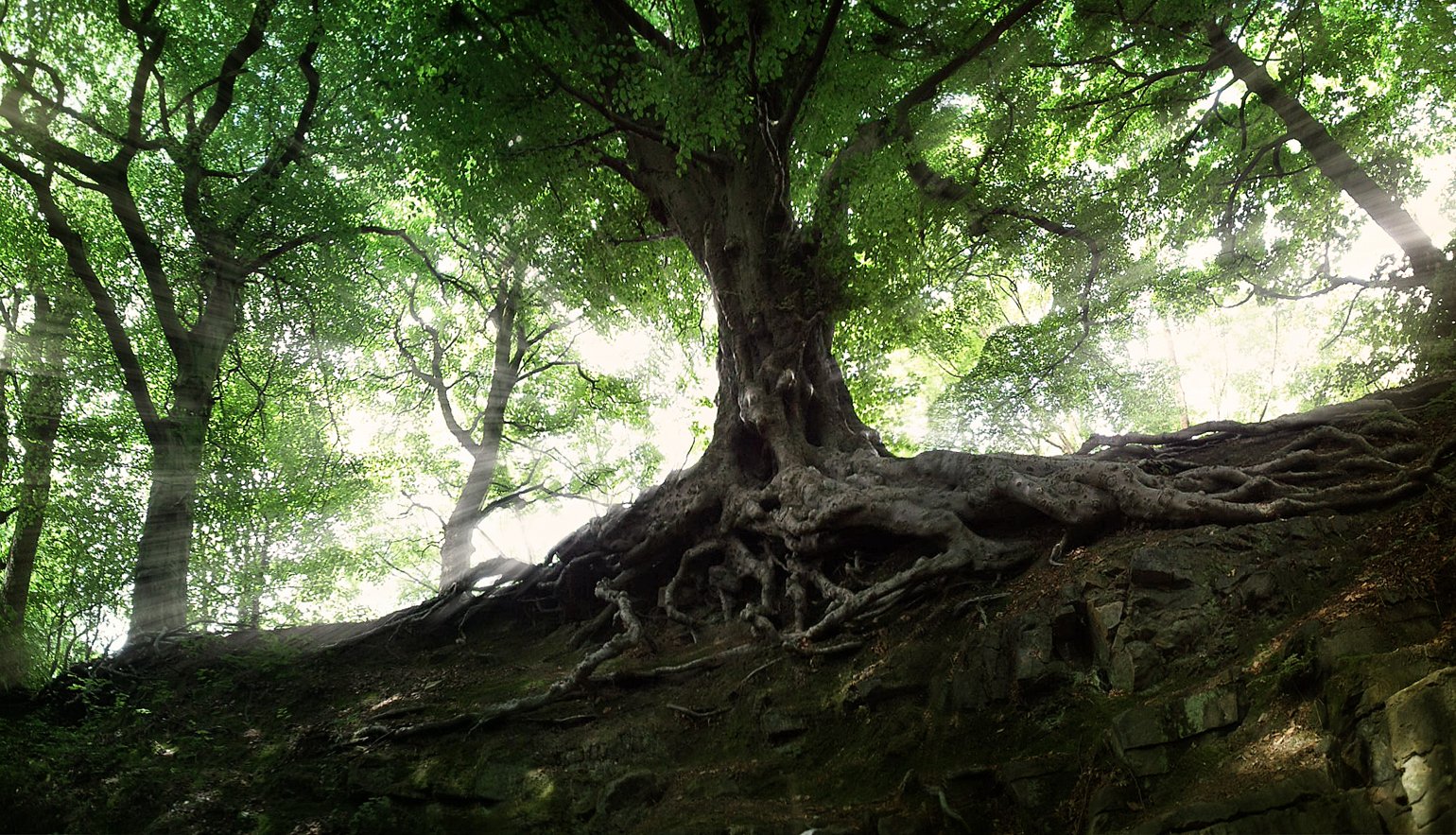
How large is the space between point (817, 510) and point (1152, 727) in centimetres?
398

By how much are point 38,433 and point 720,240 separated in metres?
11.5

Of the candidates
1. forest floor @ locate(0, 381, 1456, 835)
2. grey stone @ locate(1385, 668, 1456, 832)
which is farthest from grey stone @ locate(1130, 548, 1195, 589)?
grey stone @ locate(1385, 668, 1456, 832)

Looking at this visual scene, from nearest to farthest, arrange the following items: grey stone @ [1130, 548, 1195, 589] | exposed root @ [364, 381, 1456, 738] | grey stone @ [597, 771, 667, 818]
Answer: grey stone @ [1130, 548, 1195, 589] → grey stone @ [597, 771, 667, 818] → exposed root @ [364, 381, 1456, 738]

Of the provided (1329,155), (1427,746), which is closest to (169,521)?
(1427,746)

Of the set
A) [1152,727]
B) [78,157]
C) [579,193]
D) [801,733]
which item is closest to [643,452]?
[579,193]

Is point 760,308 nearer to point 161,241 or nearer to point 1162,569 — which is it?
point 1162,569

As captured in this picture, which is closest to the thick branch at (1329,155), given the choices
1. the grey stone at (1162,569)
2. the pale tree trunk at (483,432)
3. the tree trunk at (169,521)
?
the grey stone at (1162,569)

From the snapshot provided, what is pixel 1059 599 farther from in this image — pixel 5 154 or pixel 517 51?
pixel 5 154

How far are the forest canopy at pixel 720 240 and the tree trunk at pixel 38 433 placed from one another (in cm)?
9

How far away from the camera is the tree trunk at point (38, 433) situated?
9.87 meters

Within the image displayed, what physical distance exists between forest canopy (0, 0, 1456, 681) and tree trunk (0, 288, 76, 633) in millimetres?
85

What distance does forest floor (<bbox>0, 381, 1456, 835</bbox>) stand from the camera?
326 centimetres

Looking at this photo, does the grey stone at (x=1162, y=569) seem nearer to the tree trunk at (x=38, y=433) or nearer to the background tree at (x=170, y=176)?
the background tree at (x=170, y=176)

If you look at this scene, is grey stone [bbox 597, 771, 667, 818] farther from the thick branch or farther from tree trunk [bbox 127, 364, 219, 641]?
the thick branch
